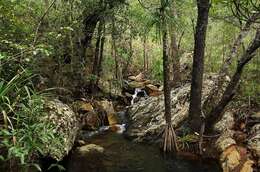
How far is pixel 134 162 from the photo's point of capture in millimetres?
8711

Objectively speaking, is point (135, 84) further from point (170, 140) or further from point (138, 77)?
point (170, 140)

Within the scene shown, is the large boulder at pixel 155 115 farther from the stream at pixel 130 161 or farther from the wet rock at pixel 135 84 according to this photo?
the wet rock at pixel 135 84

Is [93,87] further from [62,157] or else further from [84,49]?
[62,157]

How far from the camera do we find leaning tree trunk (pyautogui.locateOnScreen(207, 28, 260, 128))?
787cm

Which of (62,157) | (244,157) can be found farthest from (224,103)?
(62,157)

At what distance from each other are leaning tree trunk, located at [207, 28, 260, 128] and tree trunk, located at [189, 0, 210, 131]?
0.34 meters

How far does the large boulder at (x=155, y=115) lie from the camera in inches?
403

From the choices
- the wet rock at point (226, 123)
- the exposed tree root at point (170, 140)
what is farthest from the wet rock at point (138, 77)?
the exposed tree root at point (170, 140)

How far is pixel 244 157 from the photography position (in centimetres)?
795

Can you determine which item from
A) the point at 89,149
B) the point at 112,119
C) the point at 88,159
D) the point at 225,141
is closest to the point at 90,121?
the point at 112,119

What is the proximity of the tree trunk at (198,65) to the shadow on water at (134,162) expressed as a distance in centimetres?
119

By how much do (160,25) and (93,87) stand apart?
5169 mm

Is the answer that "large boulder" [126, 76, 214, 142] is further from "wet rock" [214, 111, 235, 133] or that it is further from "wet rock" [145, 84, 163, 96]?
"wet rock" [145, 84, 163, 96]

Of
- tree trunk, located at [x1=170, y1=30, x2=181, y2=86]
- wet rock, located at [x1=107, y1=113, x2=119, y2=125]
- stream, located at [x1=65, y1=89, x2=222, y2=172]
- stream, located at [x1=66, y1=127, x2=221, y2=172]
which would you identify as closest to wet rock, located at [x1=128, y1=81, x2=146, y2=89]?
tree trunk, located at [x1=170, y1=30, x2=181, y2=86]
